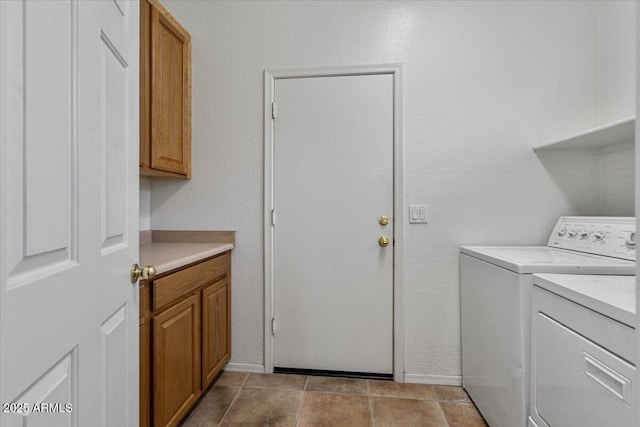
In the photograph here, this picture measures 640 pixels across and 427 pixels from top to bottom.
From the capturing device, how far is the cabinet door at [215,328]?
1834mm

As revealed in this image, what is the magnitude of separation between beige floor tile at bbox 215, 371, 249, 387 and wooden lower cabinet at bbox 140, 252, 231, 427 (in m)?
0.11

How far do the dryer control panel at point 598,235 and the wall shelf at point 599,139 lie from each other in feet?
1.37

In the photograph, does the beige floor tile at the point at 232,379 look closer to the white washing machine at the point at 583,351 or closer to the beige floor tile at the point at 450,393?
the beige floor tile at the point at 450,393

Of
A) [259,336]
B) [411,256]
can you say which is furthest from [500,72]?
[259,336]

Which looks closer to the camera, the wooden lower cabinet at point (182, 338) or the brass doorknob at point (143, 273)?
the brass doorknob at point (143, 273)

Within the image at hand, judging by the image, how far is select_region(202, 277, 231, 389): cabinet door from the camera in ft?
6.02

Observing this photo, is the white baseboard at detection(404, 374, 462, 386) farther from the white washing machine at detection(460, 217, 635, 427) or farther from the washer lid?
the washer lid

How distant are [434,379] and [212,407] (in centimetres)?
134

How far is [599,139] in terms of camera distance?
1757 mm

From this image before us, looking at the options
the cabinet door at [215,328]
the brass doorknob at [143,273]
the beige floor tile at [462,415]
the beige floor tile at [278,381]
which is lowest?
the beige floor tile at [462,415]

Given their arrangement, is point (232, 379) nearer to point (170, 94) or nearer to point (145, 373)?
point (145, 373)

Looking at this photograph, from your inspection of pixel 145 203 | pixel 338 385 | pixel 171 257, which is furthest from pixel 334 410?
pixel 145 203

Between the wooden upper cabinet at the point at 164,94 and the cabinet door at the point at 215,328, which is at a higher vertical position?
the wooden upper cabinet at the point at 164,94

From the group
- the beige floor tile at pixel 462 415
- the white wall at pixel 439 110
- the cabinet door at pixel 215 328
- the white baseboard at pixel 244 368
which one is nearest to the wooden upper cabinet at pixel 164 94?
the white wall at pixel 439 110
